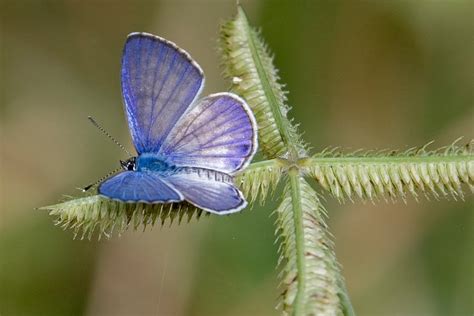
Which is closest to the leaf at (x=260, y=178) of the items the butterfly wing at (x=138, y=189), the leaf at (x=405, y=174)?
the leaf at (x=405, y=174)

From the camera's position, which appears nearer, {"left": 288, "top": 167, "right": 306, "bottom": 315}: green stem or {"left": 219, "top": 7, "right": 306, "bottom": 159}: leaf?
{"left": 288, "top": 167, "right": 306, "bottom": 315}: green stem

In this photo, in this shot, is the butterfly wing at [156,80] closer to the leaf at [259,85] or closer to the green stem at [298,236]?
the leaf at [259,85]

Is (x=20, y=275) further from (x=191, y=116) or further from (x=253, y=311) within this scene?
(x=191, y=116)

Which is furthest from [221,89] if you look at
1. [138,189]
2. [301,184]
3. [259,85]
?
[138,189]

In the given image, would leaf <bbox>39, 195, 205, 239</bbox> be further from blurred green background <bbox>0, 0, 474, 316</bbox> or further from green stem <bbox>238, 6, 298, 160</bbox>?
blurred green background <bbox>0, 0, 474, 316</bbox>

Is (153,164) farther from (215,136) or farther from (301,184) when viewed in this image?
(301,184)

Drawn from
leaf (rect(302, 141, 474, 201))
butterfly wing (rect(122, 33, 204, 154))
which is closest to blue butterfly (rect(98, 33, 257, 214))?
butterfly wing (rect(122, 33, 204, 154))

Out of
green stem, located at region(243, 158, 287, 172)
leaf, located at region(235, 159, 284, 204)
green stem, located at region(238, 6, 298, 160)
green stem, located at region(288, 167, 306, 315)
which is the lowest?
green stem, located at region(288, 167, 306, 315)
